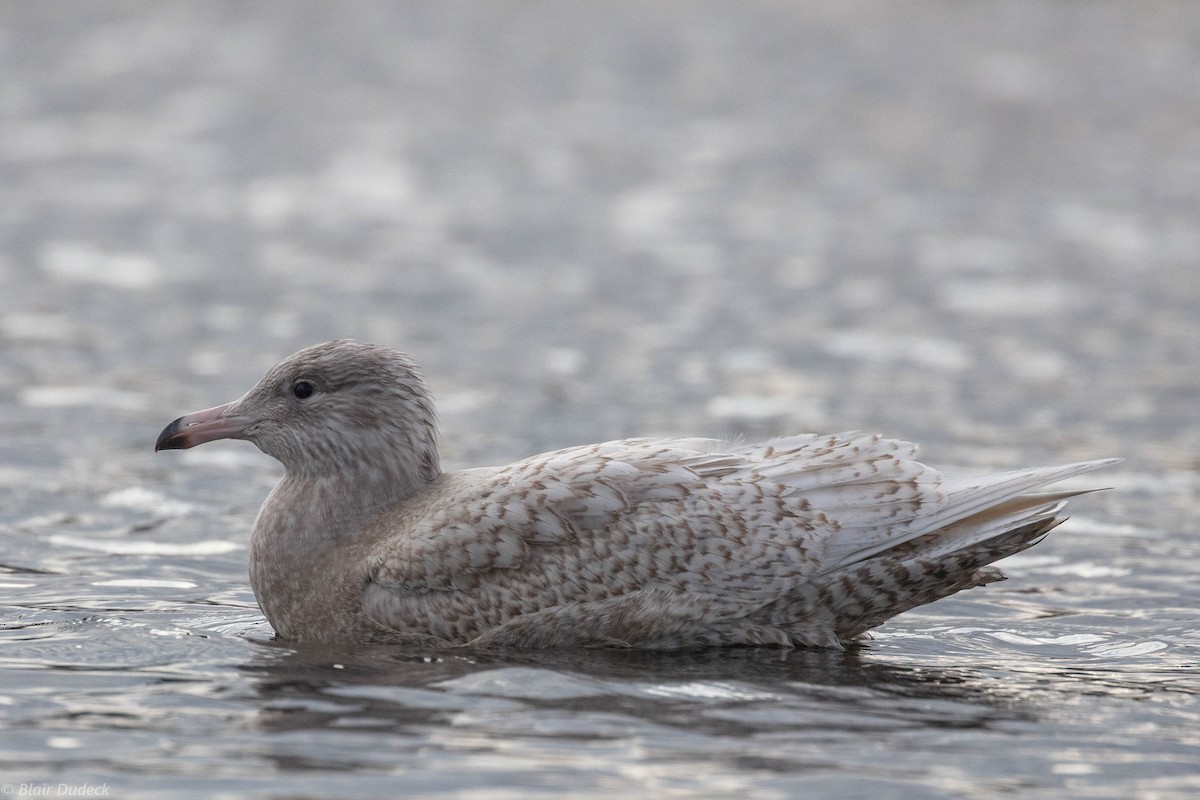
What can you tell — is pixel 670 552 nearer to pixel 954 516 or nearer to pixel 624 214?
pixel 954 516

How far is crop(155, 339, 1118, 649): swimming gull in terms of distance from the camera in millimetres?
8602

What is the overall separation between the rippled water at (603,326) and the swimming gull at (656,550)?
8.5 inches

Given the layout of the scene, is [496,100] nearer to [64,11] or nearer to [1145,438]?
[64,11]

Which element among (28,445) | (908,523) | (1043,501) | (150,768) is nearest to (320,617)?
(150,768)

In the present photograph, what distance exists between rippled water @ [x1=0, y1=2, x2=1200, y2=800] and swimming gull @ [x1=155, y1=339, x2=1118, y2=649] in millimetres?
215

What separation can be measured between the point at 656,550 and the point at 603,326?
368 inches

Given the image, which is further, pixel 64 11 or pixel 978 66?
pixel 64 11

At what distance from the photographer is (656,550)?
28.1 ft

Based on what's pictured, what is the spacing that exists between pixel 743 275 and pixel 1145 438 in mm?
6285

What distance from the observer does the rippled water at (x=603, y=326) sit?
7461 mm

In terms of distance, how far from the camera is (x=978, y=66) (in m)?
28.4

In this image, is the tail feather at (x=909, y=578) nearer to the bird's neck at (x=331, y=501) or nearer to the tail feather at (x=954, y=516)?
the tail feather at (x=954, y=516)

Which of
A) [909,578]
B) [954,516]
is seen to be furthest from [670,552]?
[954,516]

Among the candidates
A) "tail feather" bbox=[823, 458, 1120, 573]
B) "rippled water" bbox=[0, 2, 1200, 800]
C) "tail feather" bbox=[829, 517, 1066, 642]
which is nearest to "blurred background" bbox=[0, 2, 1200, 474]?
"rippled water" bbox=[0, 2, 1200, 800]
